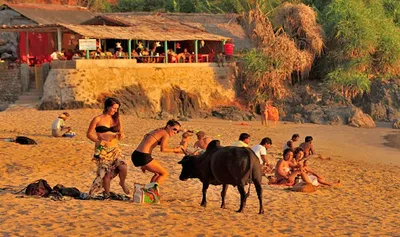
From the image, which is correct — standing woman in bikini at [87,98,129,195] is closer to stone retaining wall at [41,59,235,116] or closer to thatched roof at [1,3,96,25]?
stone retaining wall at [41,59,235,116]

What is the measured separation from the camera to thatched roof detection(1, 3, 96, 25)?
35.9 meters

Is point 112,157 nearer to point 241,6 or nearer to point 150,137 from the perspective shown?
point 150,137

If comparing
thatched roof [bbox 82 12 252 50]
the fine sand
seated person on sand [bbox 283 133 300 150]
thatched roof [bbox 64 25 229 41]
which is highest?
thatched roof [bbox 82 12 252 50]

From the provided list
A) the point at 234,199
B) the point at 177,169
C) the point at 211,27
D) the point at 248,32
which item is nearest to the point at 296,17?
the point at 248,32

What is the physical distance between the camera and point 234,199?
38.2 ft

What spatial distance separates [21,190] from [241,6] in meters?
36.0

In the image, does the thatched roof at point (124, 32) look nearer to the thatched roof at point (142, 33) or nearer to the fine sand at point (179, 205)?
the thatched roof at point (142, 33)

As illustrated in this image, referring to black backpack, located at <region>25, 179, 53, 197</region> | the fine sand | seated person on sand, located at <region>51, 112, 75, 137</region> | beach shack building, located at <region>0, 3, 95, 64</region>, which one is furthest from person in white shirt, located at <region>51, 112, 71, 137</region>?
beach shack building, located at <region>0, 3, 95, 64</region>

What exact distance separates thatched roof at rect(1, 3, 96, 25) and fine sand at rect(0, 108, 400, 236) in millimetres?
16851

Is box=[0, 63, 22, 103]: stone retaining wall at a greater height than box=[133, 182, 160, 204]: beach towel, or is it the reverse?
box=[0, 63, 22, 103]: stone retaining wall

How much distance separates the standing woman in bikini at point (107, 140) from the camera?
10.0 m

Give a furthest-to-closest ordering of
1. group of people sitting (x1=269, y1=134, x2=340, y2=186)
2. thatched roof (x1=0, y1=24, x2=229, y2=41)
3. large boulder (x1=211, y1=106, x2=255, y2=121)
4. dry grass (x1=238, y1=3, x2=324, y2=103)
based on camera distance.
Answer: dry grass (x1=238, y1=3, x2=324, y2=103)
large boulder (x1=211, y1=106, x2=255, y2=121)
thatched roof (x1=0, y1=24, x2=229, y2=41)
group of people sitting (x1=269, y1=134, x2=340, y2=186)

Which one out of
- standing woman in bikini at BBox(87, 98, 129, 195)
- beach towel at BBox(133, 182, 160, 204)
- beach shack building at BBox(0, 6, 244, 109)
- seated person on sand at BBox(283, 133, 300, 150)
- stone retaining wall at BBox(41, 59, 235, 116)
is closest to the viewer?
standing woman in bikini at BBox(87, 98, 129, 195)

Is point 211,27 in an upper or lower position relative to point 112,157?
upper
